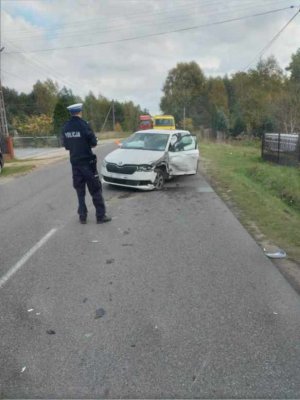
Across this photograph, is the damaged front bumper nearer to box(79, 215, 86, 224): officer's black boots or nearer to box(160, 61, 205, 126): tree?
box(79, 215, 86, 224): officer's black boots

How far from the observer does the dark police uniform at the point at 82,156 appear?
677 centimetres

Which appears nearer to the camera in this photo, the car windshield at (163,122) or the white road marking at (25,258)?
the white road marking at (25,258)

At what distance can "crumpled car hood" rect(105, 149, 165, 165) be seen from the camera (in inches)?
402

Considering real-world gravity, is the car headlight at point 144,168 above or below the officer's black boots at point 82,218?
above

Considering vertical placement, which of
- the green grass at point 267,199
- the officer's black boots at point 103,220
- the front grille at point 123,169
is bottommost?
the green grass at point 267,199

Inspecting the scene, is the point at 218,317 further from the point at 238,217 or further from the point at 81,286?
the point at 238,217

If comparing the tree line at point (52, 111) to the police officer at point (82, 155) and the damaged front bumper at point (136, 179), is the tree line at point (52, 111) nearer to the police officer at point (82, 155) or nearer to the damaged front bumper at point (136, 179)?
the damaged front bumper at point (136, 179)

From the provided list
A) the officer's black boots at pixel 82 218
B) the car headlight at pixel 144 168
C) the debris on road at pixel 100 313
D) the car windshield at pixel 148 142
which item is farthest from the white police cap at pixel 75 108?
the car windshield at pixel 148 142

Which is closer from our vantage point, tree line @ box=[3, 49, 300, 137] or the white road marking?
the white road marking

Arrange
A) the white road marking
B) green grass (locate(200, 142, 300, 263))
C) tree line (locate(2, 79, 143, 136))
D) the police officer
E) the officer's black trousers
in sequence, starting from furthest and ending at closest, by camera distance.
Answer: tree line (locate(2, 79, 143, 136)), the officer's black trousers, the police officer, green grass (locate(200, 142, 300, 263)), the white road marking

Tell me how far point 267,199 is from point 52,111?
5970 cm

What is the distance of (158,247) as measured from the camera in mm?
5695

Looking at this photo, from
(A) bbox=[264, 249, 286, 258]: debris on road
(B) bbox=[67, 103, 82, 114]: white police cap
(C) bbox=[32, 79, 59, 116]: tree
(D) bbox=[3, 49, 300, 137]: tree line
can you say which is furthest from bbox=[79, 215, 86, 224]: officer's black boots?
(C) bbox=[32, 79, 59, 116]: tree

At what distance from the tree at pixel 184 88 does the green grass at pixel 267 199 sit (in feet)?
208
